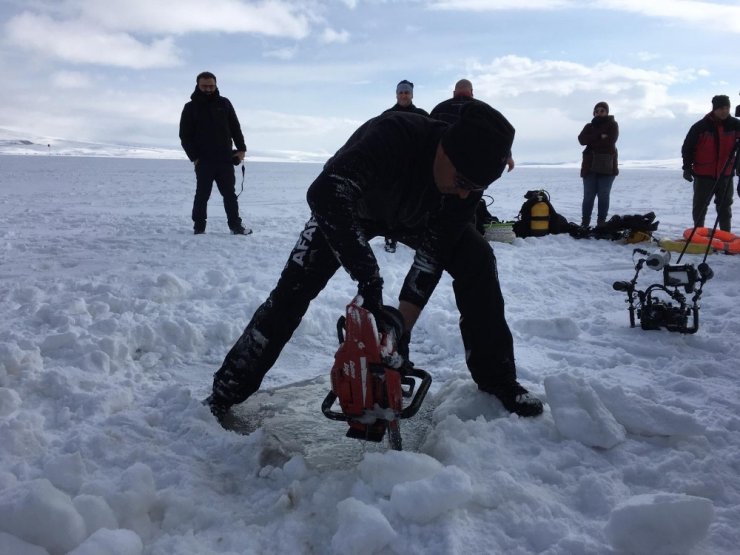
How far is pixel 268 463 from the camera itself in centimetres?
219

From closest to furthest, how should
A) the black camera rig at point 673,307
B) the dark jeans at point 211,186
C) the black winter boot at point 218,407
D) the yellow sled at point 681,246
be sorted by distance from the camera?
the black winter boot at point 218,407
the black camera rig at point 673,307
the yellow sled at point 681,246
the dark jeans at point 211,186

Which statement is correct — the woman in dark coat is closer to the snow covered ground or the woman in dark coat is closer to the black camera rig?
the snow covered ground

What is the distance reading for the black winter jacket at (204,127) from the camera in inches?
276

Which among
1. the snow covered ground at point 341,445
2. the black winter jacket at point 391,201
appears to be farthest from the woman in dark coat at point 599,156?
the black winter jacket at point 391,201

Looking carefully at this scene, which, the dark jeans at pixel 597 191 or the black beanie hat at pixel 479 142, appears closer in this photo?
the black beanie hat at pixel 479 142

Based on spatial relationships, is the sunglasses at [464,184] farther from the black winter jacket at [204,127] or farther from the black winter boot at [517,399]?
the black winter jacket at [204,127]

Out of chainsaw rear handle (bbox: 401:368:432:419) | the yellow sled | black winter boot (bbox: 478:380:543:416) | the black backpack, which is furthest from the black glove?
the black backpack

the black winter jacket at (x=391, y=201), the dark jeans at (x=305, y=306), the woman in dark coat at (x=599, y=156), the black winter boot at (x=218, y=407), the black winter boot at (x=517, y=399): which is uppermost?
the woman in dark coat at (x=599, y=156)

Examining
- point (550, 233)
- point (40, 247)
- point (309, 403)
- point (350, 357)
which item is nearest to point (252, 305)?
point (309, 403)

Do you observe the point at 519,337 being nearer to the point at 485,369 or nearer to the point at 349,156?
the point at 485,369

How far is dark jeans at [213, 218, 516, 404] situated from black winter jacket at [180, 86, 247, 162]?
498cm

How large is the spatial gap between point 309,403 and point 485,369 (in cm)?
88

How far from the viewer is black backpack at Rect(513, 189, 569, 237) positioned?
7.73m

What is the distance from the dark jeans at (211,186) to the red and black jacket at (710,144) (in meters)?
5.64
